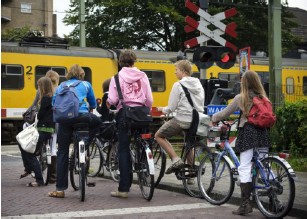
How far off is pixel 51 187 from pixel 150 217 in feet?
9.79

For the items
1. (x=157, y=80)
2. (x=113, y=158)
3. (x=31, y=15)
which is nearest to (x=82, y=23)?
(x=157, y=80)

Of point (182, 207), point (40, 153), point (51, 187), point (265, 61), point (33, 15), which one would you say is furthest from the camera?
point (33, 15)

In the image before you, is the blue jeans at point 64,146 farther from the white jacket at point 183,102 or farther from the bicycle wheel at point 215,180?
the bicycle wheel at point 215,180

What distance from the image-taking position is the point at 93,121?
8.13 m

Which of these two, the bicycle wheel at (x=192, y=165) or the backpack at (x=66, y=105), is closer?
the backpack at (x=66, y=105)

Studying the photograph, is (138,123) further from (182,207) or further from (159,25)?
(159,25)

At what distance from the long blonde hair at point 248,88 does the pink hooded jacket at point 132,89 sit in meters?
1.62

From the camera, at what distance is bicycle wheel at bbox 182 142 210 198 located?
800cm

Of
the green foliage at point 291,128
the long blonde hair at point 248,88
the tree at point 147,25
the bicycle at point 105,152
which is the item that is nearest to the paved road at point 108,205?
the bicycle at point 105,152

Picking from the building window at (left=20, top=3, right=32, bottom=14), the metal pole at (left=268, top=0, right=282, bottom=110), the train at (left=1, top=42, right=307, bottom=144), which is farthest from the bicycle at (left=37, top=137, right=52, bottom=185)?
the building window at (left=20, top=3, right=32, bottom=14)

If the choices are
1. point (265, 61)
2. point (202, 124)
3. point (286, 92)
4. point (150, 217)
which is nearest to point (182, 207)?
point (150, 217)

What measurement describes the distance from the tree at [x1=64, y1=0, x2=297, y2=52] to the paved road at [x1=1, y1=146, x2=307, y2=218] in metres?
24.2

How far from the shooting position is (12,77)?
2022 centimetres

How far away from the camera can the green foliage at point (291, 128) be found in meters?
11.8
